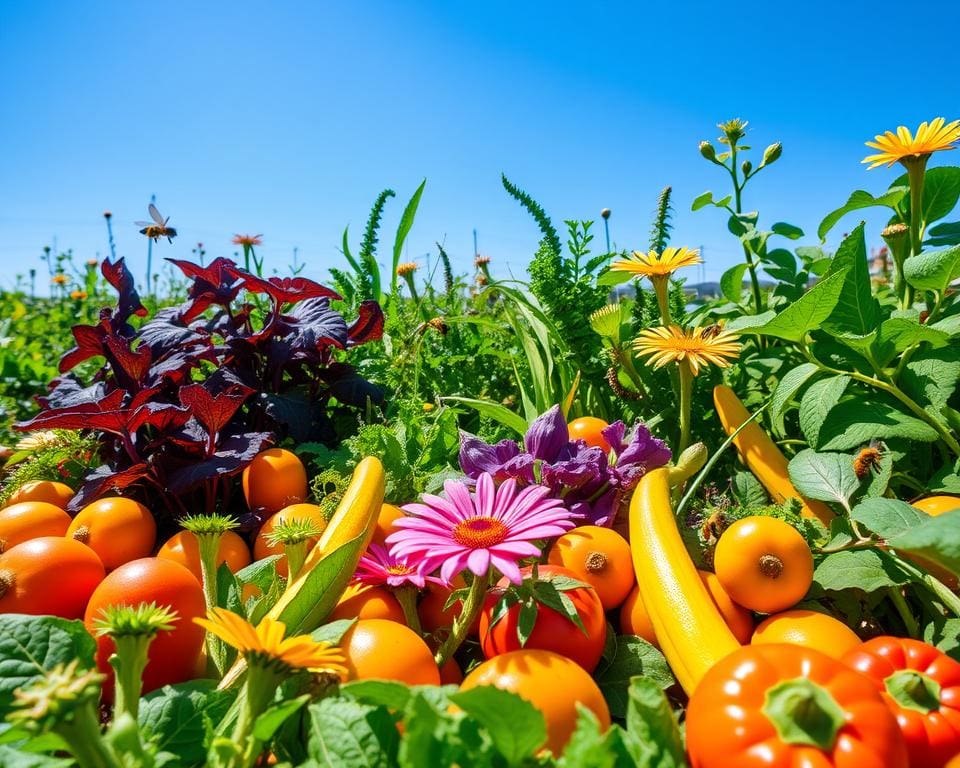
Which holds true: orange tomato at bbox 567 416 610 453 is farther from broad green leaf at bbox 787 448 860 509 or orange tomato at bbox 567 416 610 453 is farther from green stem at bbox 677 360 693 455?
broad green leaf at bbox 787 448 860 509

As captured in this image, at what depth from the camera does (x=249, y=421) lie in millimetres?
1920

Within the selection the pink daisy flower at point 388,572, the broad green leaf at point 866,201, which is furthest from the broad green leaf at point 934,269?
the pink daisy flower at point 388,572

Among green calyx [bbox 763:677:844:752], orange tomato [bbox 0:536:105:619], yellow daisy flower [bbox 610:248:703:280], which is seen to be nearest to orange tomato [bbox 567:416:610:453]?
yellow daisy flower [bbox 610:248:703:280]

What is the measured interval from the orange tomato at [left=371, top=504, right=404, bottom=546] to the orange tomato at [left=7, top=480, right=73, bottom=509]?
2.91 ft

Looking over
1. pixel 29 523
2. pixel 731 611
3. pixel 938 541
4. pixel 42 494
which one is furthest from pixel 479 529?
pixel 42 494

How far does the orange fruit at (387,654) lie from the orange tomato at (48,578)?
0.56 m

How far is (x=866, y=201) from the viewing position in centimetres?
166

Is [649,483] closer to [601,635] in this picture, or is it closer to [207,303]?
[601,635]

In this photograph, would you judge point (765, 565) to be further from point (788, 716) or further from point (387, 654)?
point (387, 654)

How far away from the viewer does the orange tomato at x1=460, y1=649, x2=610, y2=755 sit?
0.79 meters

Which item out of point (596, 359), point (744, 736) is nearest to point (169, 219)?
point (596, 359)

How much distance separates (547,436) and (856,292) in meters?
0.73

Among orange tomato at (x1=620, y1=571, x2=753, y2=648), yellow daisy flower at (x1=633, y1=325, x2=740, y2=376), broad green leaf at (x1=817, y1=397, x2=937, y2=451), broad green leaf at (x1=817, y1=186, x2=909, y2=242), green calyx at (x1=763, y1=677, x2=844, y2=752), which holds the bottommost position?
orange tomato at (x1=620, y1=571, x2=753, y2=648)

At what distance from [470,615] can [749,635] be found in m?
0.49
